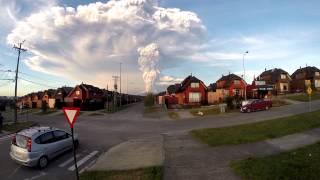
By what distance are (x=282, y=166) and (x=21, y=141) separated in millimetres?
11250

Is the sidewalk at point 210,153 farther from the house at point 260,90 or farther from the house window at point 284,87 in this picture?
the house window at point 284,87

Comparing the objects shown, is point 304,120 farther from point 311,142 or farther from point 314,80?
point 314,80

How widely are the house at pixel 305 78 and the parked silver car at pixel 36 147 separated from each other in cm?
6607

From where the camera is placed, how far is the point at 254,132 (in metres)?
20.0

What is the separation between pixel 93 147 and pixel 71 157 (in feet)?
9.63

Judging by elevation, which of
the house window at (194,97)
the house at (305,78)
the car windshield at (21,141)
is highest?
the house at (305,78)

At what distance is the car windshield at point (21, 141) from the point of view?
1382cm

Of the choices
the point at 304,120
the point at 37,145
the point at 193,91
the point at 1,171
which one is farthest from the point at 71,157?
the point at 193,91

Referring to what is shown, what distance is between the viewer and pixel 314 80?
235 feet

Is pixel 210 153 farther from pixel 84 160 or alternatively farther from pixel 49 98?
pixel 49 98

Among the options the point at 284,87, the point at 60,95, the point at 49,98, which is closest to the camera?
the point at 284,87

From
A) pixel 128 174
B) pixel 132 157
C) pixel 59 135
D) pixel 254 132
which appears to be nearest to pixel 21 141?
pixel 59 135

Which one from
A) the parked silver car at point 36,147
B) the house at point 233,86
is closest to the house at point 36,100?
the house at point 233,86

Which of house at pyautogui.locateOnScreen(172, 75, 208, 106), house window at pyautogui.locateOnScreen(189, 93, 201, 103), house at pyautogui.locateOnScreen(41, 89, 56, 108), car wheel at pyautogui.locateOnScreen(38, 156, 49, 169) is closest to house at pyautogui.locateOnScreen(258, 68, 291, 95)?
house at pyautogui.locateOnScreen(172, 75, 208, 106)
